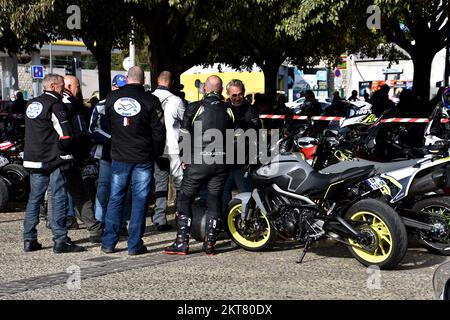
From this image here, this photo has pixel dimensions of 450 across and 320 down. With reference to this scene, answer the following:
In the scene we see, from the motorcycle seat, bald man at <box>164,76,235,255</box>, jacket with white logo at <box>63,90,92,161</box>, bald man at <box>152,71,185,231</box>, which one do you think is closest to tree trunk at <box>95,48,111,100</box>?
bald man at <box>152,71,185,231</box>

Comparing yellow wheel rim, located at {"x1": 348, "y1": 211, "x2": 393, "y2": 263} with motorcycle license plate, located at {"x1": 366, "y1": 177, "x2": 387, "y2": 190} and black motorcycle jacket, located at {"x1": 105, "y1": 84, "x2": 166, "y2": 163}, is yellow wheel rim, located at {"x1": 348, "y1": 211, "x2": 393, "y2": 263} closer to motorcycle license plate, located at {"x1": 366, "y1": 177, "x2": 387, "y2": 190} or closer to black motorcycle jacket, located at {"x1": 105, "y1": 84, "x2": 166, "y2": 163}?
motorcycle license plate, located at {"x1": 366, "y1": 177, "x2": 387, "y2": 190}

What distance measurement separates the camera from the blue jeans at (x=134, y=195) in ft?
24.0

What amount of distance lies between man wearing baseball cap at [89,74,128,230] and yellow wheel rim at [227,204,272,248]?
1.51m

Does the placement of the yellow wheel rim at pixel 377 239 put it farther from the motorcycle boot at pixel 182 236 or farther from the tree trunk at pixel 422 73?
the tree trunk at pixel 422 73

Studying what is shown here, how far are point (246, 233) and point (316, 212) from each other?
3.09 feet

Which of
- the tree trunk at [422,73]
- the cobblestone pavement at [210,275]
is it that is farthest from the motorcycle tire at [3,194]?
the tree trunk at [422,73]

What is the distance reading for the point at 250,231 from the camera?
750 cm

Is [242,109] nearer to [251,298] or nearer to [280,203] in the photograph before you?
[280,203]

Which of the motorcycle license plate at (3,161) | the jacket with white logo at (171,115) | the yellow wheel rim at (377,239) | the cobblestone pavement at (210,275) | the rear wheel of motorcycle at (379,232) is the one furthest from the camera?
the motorcycle license plate at (3,161)

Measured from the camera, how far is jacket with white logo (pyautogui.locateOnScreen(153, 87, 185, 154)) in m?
8.33

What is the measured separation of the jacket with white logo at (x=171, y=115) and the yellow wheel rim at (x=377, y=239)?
256cm

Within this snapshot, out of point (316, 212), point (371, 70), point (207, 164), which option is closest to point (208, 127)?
point (207, 164)

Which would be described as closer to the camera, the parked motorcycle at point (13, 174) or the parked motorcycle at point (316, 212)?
the parked motorcycle at point (316, 212)
